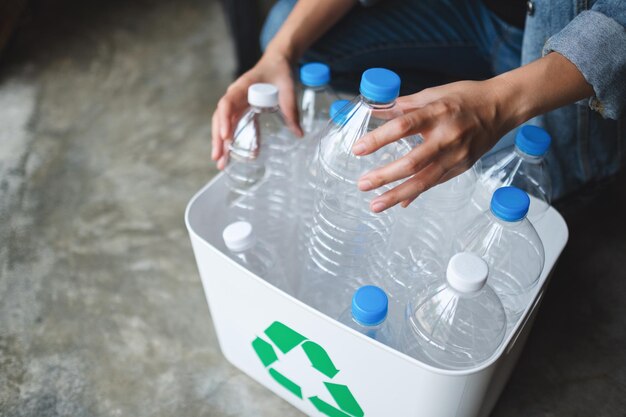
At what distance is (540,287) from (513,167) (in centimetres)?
25

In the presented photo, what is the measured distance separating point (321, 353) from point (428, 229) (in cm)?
30

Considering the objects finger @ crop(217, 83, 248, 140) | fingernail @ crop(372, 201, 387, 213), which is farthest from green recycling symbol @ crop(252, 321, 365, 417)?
finger @ crop(217, 83, 248, 140)

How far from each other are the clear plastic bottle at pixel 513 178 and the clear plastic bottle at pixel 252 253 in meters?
0.34

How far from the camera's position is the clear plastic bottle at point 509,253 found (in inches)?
32.6

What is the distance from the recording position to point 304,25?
1.07m

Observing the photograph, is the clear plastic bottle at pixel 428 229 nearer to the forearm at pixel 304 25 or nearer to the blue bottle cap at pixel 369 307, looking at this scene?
the blue bottle cap at pixel 369 307

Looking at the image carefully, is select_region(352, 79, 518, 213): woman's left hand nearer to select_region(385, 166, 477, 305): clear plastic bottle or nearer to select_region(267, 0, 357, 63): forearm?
select_region(385, 166, 477, 305): clear plastic bottle

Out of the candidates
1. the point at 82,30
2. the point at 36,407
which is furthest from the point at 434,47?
the point at 82,30

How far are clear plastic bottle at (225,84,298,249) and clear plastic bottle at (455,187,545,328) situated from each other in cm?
32

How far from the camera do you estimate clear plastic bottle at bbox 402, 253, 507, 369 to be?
0.76m

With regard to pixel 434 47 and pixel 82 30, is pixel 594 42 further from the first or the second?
pixel 82 30

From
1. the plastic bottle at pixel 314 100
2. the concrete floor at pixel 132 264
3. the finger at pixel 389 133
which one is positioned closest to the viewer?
the finger at pixel 389 133

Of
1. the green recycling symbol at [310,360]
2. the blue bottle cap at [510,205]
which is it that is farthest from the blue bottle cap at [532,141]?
the green recycling symbol at [310,360]

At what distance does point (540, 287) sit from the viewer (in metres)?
0.77
